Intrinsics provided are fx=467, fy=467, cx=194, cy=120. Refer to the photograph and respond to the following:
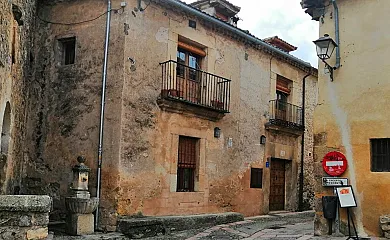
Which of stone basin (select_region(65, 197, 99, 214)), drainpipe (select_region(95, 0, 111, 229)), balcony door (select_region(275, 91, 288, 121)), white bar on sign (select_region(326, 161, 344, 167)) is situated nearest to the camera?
white bar on sign (select_region(326, 161, 344, 167))

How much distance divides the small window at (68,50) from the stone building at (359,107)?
5.53 metres

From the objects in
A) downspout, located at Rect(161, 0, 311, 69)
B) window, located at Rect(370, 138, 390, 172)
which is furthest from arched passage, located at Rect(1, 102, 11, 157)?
window, located at Rect(370, 138, 390, 172)

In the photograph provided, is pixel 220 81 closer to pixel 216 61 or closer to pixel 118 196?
pixel 216 61

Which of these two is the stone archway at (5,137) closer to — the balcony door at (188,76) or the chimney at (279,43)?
the balcony door at (188,76)

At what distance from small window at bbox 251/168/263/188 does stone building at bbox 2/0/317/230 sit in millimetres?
266

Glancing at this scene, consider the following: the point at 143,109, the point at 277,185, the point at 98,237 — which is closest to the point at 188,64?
the point at 143,109

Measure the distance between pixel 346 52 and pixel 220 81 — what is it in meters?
4.55

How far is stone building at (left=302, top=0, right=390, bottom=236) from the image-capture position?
27.2ft

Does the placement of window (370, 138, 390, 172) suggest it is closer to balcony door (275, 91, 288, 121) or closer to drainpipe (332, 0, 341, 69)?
drainpipe (332, 0, 341, 69)

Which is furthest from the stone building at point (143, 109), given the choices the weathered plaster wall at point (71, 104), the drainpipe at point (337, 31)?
the drainpipe at point (337, 31)

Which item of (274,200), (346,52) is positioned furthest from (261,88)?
(346,52)

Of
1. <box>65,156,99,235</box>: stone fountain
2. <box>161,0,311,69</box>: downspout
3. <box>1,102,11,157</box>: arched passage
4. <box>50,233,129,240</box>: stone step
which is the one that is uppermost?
<box>161,0,311,69</box>: downspout

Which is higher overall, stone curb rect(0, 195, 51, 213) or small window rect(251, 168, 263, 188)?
small window rect(251, 168, 263, 188)

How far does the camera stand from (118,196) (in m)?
9.95
